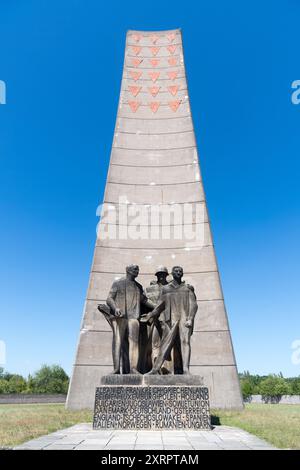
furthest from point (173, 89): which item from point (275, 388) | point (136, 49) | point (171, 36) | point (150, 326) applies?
point (275, 388)

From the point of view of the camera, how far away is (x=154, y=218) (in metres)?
16.0

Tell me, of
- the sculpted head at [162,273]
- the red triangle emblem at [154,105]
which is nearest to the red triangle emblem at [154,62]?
the red triangle emblem at [154,105]

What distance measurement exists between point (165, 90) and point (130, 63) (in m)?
2.69

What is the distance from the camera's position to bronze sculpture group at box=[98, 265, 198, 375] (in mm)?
8133

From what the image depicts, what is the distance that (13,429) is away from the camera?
7.25m

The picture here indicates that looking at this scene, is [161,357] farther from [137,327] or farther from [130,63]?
[130,63]

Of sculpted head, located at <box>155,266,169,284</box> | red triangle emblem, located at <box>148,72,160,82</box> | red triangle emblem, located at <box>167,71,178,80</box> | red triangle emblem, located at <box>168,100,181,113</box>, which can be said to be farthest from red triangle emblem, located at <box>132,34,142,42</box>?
sculpted head, located at <box>155,266,169,284</box>

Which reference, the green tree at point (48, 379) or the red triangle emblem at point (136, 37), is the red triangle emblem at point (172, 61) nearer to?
the red triangle emblem at point (136, 37)

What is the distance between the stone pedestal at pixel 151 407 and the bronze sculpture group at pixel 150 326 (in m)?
0.52

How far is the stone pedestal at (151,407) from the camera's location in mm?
7305
